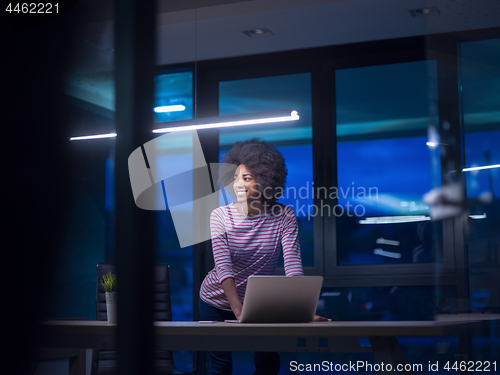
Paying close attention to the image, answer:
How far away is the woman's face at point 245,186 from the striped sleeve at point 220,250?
0.91 ft

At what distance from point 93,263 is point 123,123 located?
4497mm

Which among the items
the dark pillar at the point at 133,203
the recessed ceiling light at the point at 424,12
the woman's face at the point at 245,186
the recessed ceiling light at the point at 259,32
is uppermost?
the recessed ceiling light at the point at 259,32

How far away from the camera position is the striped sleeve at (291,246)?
8.15 feet

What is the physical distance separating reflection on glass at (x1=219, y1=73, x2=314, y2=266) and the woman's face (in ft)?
5.90

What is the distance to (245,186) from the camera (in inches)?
111

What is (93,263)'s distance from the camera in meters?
4.67

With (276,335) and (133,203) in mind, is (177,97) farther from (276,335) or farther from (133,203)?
(133,203)

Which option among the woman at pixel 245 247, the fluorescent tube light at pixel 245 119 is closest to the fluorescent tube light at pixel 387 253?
the fluorescent tube light at pixel 245 119

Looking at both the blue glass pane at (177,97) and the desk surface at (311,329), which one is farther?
the blue glass pane at (177,97)

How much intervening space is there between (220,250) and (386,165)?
2.45 meters

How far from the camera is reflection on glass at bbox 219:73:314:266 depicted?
15.2 feet

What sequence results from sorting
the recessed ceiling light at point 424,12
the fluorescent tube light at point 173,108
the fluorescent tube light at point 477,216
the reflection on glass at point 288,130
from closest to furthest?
the recessed ceiling light at point 424,12 < the fluorescent tube light at point 477,216 < the reflection on glass at point 288,130 < the fluorescent tube light at point 173,108

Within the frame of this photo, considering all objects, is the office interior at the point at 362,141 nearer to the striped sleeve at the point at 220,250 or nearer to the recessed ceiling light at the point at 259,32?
the recessed ceiling light at the point at 259,32

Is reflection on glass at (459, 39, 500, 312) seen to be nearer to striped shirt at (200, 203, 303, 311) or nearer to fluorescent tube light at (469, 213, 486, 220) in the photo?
fluorescent tube light at (469, 213, 486, 220)
